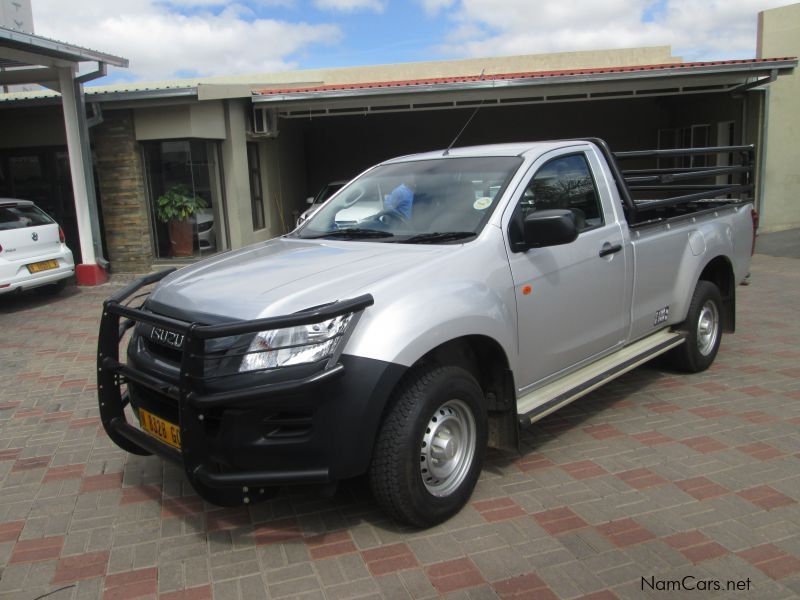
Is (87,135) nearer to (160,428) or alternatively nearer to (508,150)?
(508,150)

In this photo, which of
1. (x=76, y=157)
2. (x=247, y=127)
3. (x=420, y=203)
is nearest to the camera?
(x=420, y=203)

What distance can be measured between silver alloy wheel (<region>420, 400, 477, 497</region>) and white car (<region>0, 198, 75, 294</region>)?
801 cm

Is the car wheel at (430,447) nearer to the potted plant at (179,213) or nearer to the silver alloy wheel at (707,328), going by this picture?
the silver alloy wheel at (707,328)

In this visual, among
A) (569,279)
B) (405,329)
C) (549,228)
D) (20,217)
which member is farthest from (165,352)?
(20,217)

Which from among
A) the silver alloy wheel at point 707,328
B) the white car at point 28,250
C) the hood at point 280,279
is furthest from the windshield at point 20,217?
the silver alloy wheel at point 707,328

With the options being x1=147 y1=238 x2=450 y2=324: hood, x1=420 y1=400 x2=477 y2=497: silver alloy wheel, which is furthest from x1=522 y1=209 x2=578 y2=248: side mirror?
x1=420 y1=400 x2=477 y2=497: silver alloy wheel

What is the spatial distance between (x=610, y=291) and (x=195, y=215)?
9.74 meters

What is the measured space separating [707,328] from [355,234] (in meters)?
3.30

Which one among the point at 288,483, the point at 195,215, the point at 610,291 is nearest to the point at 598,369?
the point at 610,291

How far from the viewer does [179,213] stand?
1227cm

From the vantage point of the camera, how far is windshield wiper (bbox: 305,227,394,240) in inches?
159

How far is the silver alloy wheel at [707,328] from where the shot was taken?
5617 millimetres

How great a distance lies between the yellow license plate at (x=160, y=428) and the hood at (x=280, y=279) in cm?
51

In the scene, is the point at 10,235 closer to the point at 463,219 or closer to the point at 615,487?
the point at 463,219
